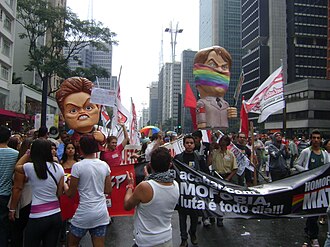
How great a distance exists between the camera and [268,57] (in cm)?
7981

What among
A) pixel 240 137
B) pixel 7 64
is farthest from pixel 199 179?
pixel 7 64

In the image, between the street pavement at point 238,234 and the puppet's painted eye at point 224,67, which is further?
the puppet's painted eye at point 224,67

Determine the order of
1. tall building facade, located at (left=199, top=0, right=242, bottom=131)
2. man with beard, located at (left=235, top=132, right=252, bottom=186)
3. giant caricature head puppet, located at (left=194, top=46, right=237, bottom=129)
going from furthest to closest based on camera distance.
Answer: tall building facade, located at (left=199, top=0, right=242, bottom=131)
giant caricature head puppet, located at (left=194, top=46, right=237, bottom=129)
man with beard, located at (left=235, top=132, right=252, bottom=186)

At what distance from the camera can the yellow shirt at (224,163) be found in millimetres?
6691

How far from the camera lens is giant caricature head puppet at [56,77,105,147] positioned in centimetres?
881

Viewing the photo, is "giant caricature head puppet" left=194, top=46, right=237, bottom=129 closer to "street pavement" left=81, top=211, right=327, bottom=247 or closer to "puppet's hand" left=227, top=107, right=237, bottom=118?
"puppet's hand" left=227, top=107, right=237, bottom=118

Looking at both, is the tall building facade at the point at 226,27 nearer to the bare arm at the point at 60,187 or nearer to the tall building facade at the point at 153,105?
the tall building facade at the point at 153,105

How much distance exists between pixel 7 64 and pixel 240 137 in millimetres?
28388

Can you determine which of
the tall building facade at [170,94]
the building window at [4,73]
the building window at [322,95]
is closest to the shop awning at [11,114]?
the building window at [4,73]

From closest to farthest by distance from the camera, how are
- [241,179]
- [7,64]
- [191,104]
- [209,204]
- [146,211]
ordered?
1. [146,211]
2. [209,204]
3. [241,179]
4. [191,104]
5. [7,64]

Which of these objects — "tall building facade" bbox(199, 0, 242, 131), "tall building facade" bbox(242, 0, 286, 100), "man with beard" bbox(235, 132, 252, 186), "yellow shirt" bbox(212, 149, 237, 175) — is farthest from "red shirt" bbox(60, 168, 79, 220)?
"tall building facade" bbox(199, 0, 242, 131)

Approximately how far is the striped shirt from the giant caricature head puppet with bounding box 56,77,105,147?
467 cm

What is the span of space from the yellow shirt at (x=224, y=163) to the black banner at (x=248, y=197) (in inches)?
69.6

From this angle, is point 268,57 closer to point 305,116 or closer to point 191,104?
point 305,116
